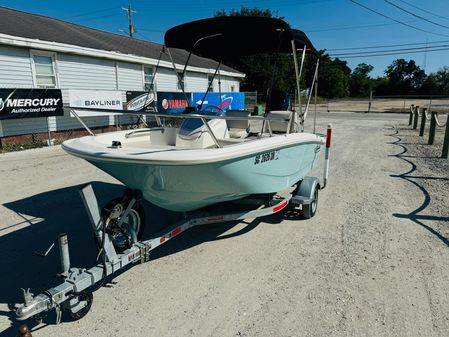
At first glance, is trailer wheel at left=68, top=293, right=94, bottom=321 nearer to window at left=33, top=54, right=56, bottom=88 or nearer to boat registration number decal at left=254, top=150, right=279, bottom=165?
boat registration number decal at left=254, top=150, right=279, bottom=165

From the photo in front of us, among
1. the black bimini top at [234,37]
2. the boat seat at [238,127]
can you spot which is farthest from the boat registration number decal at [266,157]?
the black bimini top at [234,37]

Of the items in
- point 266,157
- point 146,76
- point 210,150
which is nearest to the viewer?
point 210,150

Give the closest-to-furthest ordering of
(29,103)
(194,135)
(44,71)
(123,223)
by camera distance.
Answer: (123,223) → (194,135) → (29,103) → (44,71)

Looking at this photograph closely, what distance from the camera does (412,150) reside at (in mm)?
10516

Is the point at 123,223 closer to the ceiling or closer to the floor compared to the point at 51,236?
closer to the ceiling

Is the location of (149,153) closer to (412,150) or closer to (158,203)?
(158,203)

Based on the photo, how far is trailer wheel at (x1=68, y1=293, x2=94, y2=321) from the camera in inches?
109

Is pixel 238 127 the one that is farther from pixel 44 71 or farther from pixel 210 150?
pixel 44 71

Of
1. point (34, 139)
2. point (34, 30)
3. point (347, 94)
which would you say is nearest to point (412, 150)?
point (34, 139)

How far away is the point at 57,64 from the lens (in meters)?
12.4

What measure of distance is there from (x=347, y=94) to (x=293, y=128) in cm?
7115

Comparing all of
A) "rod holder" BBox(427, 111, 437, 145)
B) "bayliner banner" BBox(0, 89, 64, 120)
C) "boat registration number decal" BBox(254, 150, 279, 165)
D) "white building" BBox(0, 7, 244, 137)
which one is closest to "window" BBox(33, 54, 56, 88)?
"white building" BBox(0, 7, 244, 137)

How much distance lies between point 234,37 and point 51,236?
12.4 feet

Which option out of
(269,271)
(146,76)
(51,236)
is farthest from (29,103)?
(269,271)
